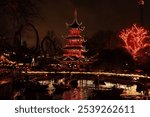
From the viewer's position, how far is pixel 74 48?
273ft

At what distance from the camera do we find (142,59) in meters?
57.6

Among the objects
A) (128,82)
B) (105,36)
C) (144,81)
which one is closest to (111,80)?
(128,82)

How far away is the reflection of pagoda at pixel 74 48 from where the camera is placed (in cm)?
7981

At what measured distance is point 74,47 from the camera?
272ft

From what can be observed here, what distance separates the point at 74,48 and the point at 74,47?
0.25m

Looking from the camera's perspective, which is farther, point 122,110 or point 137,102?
point 137,102

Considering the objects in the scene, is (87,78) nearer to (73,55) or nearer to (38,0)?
(38,0)

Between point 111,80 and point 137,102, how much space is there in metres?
32.6

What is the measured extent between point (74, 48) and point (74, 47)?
0.81 ft

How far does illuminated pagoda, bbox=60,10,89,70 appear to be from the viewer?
3140 inches

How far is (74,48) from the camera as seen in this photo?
8306cm

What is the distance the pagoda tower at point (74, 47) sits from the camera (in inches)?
3150

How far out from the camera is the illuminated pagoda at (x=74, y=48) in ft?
262

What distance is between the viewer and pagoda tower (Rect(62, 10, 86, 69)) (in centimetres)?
8000
